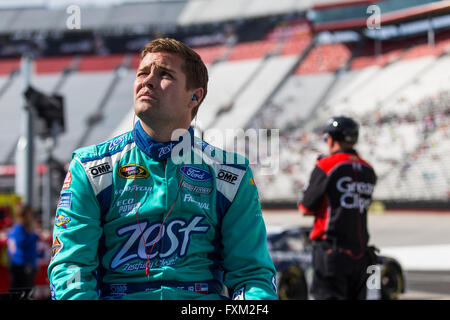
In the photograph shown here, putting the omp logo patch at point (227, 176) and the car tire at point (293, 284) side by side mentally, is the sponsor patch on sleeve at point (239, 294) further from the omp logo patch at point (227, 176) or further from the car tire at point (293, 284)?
the car tire at point (293, 284)

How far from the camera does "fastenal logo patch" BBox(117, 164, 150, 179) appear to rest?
5.86ft

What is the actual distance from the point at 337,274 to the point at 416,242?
14.4m

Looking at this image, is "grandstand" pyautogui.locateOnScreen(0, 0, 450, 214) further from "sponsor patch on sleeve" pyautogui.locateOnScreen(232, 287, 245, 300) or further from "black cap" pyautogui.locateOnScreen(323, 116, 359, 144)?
"sponsor patch on sleeve" pyautogui.locateOnScreen(232, 287, 245, 300)

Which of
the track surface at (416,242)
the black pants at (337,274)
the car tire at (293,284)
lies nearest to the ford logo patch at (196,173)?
the black pants at (337,274)

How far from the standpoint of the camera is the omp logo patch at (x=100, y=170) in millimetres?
1754

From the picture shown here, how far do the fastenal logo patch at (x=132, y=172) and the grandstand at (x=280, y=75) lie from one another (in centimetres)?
2191

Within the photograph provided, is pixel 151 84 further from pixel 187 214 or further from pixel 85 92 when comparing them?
pixel 85 92

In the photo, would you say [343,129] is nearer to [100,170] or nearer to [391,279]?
[100,170]

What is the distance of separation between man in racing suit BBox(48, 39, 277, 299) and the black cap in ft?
6.81

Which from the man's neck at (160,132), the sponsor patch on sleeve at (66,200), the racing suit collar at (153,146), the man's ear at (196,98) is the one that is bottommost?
the sponsor patch on sleeve at (66,200)

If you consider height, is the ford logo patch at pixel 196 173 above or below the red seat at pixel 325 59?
below

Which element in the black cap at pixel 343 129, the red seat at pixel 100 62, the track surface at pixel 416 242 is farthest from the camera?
the red seat at pixel 100 62

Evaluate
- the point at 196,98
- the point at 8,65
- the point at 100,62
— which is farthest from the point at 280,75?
the point at 196,98

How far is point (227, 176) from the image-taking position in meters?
1.88
